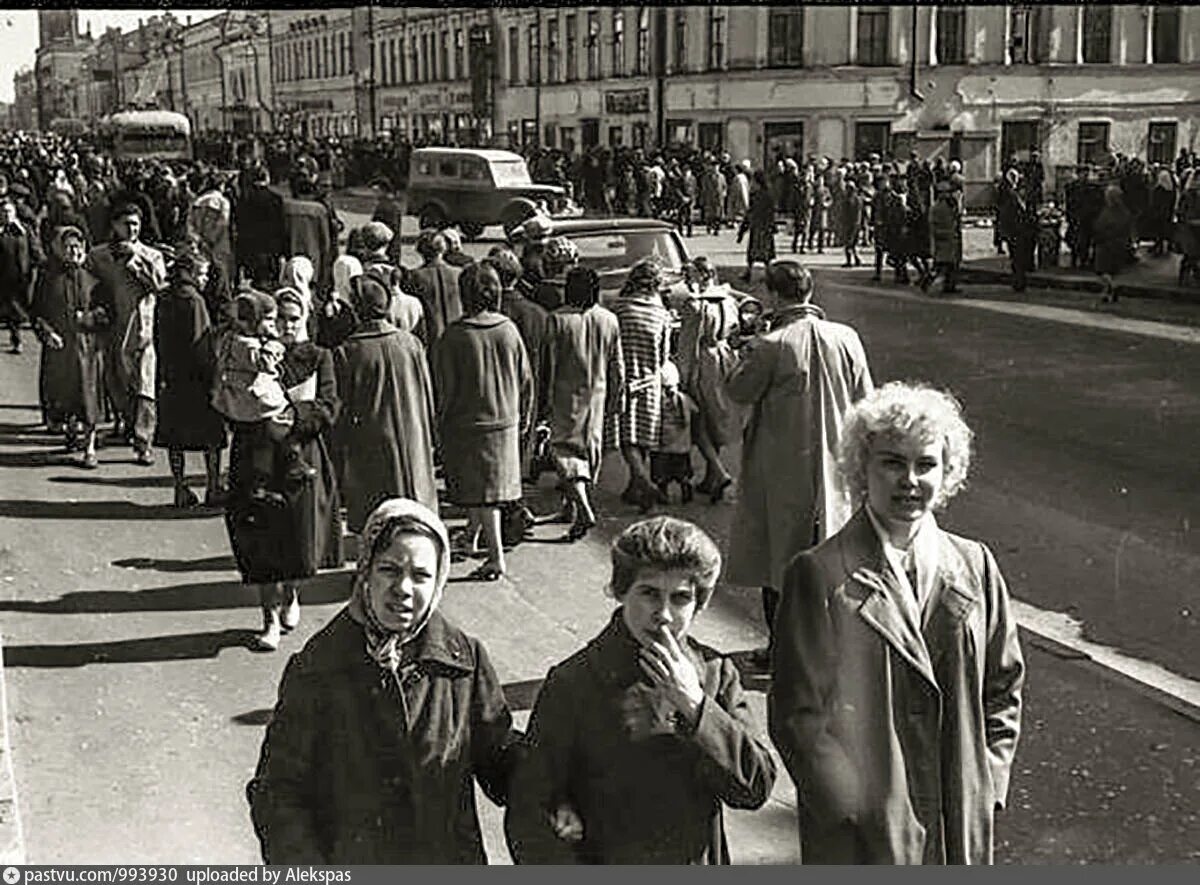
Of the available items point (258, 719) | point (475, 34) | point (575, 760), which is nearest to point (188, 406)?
point (258, 719)

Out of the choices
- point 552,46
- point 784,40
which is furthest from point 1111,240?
point 552,46

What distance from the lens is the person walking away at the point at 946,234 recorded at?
21.1 metres

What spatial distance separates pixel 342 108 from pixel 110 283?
53.1 m

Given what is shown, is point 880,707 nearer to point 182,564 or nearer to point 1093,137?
point 182,564

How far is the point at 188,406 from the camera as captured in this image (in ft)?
31.5

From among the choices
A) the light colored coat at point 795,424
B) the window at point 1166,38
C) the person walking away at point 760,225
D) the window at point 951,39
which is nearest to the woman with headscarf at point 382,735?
the light colored coat at point 795,424

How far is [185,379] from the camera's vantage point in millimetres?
9648

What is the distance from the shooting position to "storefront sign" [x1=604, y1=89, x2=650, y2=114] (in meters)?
44.0

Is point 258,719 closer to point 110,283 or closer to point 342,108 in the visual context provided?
point 110,283

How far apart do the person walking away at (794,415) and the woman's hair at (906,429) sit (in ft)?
8.80

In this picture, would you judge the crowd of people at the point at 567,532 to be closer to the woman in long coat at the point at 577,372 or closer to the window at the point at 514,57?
the woman in long coat at the point at 577,372

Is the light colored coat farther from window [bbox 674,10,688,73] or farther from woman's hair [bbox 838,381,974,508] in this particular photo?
window [bbox 674,10,688,73]

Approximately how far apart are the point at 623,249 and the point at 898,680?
10204 mm

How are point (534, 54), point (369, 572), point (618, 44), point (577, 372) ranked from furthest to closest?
point (534, 54)
point (618, 44)
point (577, 372)
point (369, 572)
